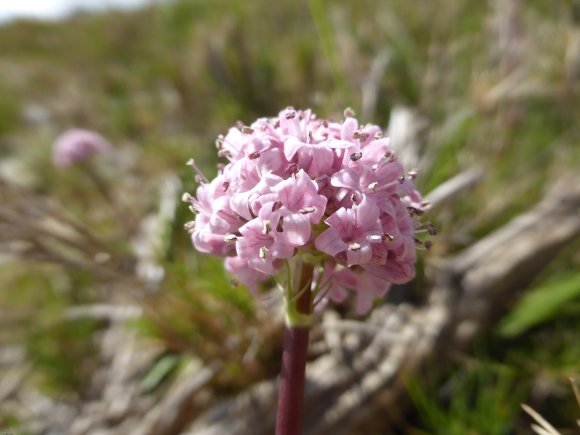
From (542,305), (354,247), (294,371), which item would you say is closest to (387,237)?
(354,247)

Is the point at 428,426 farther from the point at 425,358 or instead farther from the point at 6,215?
the point at 6,215

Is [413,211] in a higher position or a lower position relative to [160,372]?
lower

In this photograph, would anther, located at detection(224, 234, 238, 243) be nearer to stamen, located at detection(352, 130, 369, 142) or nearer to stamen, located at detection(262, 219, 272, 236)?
stamen, located at detection(262, 219, 272, 236)

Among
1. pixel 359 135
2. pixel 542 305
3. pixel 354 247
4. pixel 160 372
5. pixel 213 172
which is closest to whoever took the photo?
pixel 354 247

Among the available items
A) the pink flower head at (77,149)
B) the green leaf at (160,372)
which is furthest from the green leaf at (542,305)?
the pink flower head at (77,149)

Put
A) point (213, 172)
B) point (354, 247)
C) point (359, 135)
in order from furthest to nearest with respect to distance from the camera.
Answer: point (213, 172)
point (359, 135)
point (354, 247)

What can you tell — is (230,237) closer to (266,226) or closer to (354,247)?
(266,226)

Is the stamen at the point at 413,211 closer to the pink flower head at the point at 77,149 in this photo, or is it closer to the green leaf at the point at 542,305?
the green leaf at the point at 542,305
